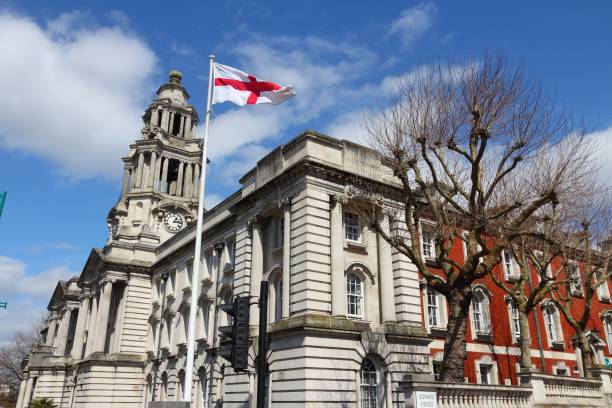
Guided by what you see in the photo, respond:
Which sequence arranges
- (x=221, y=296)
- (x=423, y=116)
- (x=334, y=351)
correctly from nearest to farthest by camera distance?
(x=423, y=116) → (x=334, y=351) → (x=221, y=296)

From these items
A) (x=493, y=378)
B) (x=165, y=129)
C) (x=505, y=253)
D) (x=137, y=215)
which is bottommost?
(x=493, y=378)

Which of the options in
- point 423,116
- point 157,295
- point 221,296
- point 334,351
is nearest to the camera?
point 423,116

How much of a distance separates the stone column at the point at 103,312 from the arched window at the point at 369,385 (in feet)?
87.3

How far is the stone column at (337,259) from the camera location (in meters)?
23.1

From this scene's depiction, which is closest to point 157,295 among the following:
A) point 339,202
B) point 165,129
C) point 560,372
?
point 165,129

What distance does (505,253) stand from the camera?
3356 centimetres

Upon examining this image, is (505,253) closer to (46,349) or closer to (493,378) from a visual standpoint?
(493,378)

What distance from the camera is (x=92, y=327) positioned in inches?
1745

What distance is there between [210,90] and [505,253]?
2262 centimetres

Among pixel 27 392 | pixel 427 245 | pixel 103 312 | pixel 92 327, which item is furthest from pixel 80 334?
pixel 427 245

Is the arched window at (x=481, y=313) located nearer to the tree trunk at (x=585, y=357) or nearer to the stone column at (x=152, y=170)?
the tree trunk at (x=585, y=357)

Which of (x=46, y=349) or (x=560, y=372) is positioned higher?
(x=46, y=349)

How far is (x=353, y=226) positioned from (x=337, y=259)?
333cm

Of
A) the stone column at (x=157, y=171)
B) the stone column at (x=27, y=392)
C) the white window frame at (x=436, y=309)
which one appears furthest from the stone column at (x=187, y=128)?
the white window frame at (x=436, y=309)
